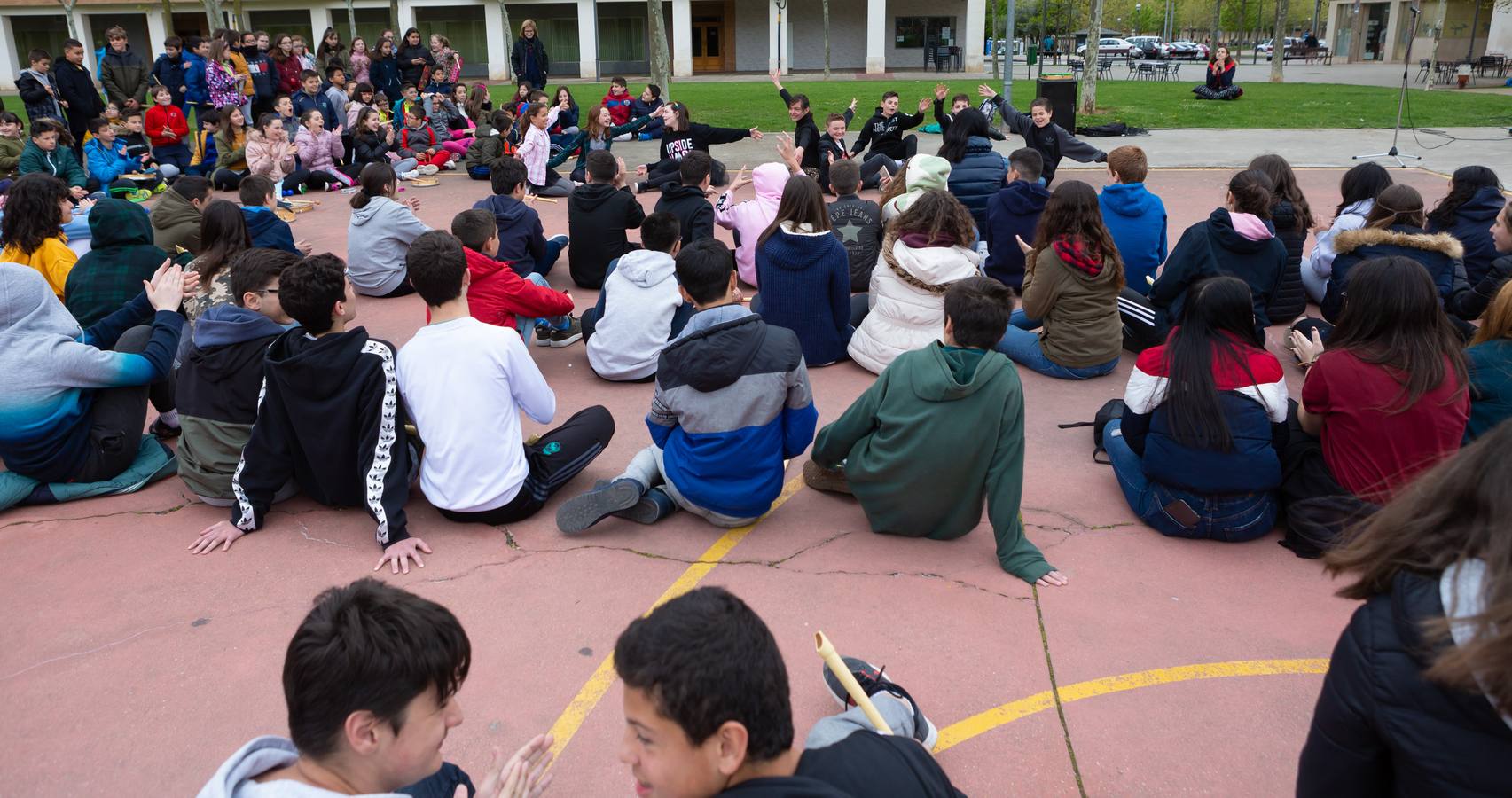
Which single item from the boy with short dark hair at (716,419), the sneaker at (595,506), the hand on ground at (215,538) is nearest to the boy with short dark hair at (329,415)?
the hand on ground at (215,538)

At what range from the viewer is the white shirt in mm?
4559

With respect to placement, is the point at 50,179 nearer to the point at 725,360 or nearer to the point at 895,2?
the point at 725,360

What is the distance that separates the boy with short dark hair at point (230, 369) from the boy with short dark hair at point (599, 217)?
3.67 metres

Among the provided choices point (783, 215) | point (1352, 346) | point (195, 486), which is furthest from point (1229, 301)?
point (195, 486)

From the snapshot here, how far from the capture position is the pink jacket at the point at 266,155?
12.8m

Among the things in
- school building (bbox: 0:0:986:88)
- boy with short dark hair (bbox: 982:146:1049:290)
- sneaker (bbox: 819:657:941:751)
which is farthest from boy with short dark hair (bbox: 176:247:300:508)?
school building (bbox: 0:0:986:88)

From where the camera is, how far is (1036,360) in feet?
22.4

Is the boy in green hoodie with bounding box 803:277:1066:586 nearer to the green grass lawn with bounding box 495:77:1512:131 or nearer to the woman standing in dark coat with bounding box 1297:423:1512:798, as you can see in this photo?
the woman standing in dark coat with bounding box 1297:423:1512:798

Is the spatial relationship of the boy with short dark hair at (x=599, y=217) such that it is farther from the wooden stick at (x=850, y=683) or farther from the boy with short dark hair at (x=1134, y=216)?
the wooden stick at (x=850, y=683)

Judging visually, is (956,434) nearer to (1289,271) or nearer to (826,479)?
(826,479)

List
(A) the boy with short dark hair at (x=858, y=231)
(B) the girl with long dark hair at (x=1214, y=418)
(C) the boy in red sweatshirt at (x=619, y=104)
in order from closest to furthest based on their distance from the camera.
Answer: (B) the girl with long dark hair at (x=1214, y=418) → (A) the boy with short dark hair at (x=858, y=231) → (C) the boy in red sweatshirt at (x=619, y=104)

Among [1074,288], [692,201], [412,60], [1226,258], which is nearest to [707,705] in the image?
[1074,288]

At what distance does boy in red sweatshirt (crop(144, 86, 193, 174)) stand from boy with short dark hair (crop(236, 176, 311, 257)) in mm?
7011

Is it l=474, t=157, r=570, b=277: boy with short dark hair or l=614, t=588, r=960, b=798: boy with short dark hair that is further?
l=474, t=157, r=570, b=277: boy with short dark hair
